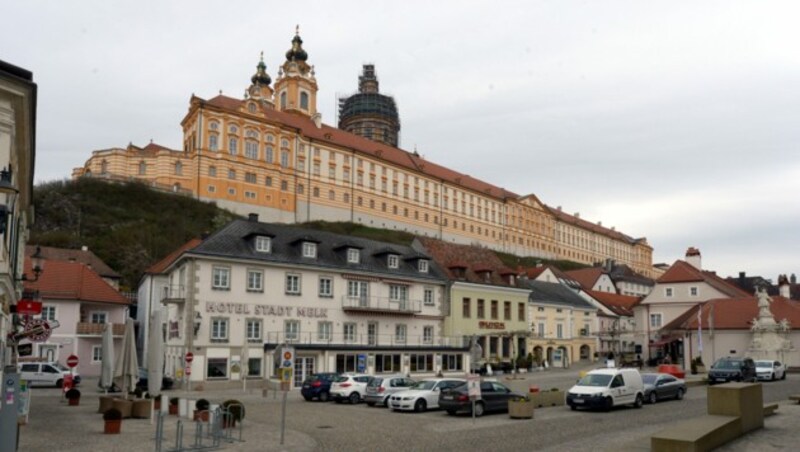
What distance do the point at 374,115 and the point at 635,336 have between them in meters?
91.5

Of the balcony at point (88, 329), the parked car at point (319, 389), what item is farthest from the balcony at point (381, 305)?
the balcony at point (88, 329)

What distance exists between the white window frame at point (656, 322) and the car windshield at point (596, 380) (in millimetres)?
44819

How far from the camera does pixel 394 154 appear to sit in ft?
406

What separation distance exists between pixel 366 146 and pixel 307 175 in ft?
56.9

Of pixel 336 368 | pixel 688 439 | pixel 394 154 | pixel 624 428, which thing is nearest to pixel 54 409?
pixel 336 368

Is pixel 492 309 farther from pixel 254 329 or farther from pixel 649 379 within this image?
pixel 649 379

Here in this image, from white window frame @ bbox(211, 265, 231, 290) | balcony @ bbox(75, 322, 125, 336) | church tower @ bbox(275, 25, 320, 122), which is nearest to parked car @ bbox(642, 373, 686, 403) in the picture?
white window frame @ bbox(211, 265, 231, 290)

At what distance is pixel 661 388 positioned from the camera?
95.1ft

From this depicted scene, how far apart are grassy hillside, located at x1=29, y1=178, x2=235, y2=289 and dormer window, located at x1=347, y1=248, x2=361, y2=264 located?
107ft

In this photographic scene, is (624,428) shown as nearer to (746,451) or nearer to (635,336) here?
(746,451)

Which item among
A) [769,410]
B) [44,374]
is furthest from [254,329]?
[769,410]

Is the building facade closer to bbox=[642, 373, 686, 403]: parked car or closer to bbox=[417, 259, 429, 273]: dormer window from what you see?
bbox=[417, 259, 429, 273]: dormer window

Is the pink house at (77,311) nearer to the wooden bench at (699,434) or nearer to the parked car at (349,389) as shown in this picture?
the parked car at (349,389)

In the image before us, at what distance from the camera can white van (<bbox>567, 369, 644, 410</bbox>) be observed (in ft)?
83.5
